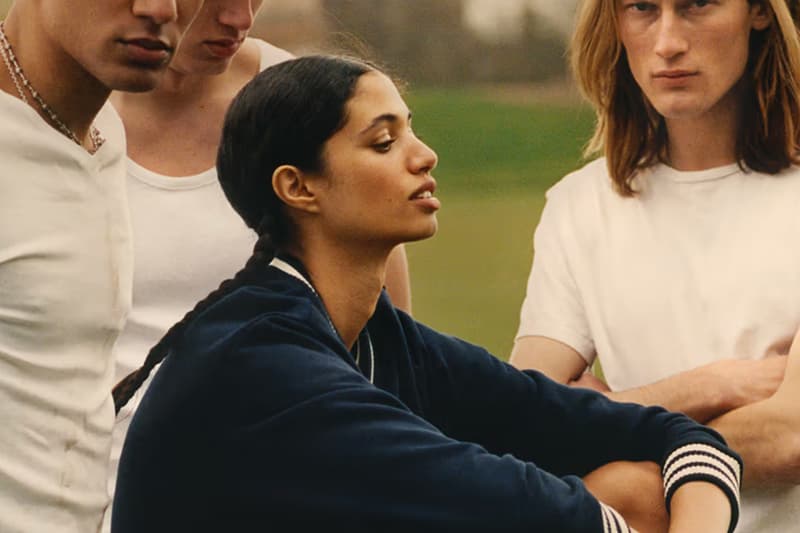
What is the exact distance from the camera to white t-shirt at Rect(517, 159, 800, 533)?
7.41 feet

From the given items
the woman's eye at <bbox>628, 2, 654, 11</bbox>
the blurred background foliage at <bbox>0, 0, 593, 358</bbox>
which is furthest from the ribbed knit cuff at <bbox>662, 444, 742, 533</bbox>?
the blurred background foliage at <bbox>0, 0, 593, 358</bbox>

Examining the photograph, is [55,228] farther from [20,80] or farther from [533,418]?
[533,418]

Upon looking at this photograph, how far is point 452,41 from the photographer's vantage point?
784 centimetres

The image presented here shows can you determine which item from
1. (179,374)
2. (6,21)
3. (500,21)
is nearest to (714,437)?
(179,374)

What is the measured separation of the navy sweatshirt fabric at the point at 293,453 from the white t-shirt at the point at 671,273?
0.68 m

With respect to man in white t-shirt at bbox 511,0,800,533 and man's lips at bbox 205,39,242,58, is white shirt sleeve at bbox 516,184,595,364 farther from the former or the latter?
man's lips at bbox 205,39,242,58

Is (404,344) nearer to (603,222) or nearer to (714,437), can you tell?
(714,437)

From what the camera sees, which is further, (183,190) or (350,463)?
(183,190)

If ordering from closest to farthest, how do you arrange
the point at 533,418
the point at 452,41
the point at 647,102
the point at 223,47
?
the point at 533,418, the point at 223,47, the point at 647,102, the point at 452,41

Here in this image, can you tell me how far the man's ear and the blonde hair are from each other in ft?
2.55

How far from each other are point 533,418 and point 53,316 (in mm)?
727

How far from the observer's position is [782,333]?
87.8 inches

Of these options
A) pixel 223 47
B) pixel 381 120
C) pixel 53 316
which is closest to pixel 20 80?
pixel 53 316

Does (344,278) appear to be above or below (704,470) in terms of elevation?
above
